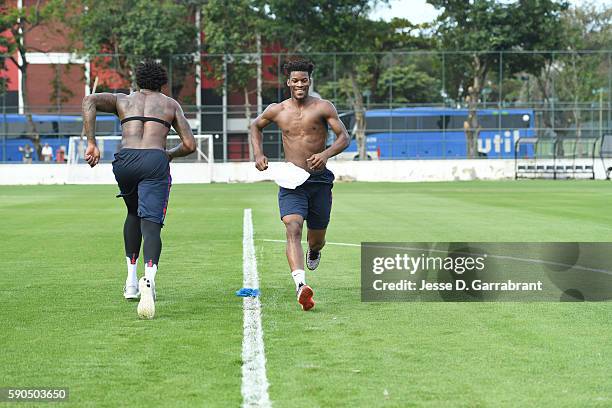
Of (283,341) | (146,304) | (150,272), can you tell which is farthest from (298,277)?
(283,341)

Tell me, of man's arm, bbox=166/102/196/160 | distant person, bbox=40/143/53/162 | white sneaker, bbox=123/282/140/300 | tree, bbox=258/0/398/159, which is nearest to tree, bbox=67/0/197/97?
tree, bbox=258/0/398/159

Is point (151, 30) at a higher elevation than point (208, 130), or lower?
higher

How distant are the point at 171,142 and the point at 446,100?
51.0 feet

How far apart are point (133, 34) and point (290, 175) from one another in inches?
2165

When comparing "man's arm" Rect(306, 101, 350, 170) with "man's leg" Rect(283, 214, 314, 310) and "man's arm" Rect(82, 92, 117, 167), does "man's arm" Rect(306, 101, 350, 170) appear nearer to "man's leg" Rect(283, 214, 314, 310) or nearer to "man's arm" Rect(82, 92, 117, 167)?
"man's leg" Rect(283, 214, 314, 310)

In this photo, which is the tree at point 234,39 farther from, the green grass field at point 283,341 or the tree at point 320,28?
the green grass field at point 283,341

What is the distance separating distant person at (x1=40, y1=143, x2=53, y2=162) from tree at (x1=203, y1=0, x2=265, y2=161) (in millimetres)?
10108

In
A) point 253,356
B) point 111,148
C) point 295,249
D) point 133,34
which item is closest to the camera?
point 253,356

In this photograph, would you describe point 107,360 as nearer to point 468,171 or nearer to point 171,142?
point 171,142

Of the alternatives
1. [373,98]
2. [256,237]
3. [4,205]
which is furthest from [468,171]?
[256,237]

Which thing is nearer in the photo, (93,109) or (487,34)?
(93,109)

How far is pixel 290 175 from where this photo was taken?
31.9 feet

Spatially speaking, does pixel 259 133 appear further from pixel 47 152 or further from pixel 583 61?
pixel 583 61

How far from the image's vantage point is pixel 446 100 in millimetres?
59375
